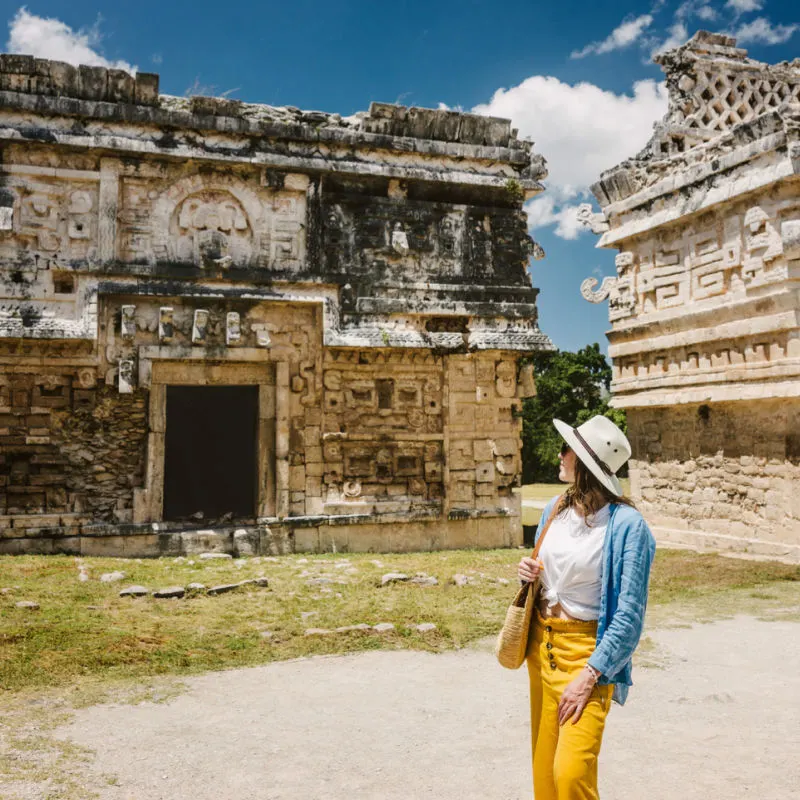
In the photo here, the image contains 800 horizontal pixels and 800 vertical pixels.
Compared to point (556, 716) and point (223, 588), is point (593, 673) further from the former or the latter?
point (223, 588)

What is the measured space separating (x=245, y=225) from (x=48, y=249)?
2533 mm

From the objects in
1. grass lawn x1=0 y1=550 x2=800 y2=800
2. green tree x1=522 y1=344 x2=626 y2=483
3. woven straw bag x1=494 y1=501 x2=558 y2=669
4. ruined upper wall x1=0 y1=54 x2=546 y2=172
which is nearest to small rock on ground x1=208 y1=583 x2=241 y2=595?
grass lawn x1=0 y1=550 x2=800 y2=800

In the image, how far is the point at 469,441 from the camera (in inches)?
443

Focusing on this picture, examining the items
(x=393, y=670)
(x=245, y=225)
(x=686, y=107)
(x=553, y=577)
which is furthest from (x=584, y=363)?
(x=553, y=577)

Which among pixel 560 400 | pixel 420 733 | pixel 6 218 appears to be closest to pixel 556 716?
pixel 420 733

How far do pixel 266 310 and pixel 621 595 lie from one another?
28.0ft

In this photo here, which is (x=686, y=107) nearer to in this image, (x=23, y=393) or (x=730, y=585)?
(x=730, y=585)

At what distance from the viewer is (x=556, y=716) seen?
109 inches

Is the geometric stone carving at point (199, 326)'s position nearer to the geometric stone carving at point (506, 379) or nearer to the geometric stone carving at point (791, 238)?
the geometric stone carving at point (506, 379)

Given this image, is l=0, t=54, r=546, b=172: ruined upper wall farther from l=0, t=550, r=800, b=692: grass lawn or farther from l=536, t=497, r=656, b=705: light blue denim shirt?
l=536, t=497, r=656, b=705: light blue denim shirt

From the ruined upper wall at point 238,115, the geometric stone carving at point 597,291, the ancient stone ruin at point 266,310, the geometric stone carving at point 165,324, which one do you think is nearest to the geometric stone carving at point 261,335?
the ancient stone ruin at point 266,310

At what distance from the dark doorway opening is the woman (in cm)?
1214

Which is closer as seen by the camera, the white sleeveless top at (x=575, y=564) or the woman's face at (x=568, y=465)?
the white sleeveless top at (x=575, y=564)

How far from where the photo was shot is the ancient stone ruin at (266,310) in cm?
980
